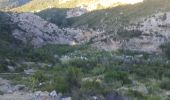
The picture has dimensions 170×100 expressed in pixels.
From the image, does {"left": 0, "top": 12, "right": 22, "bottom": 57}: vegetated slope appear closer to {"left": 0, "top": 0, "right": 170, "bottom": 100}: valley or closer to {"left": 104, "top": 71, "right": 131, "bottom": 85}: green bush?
{"left": 0, "top": 0, "right": 170, "bottom": 100}: valley

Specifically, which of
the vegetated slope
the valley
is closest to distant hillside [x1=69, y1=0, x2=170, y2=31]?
the valley

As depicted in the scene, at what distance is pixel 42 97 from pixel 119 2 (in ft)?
582

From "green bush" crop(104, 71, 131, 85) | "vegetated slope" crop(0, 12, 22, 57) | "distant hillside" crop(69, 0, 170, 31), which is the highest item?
"green bush" crop(104, 71, 131, 85)

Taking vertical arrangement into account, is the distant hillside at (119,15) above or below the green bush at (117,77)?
below

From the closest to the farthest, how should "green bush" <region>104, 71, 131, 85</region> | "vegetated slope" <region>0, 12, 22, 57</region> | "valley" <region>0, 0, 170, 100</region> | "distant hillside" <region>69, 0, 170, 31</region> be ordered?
"valley" <region>0, 0, 170, 100</region>, "green bush" <region>104, 71, 131, 85</region>, "vegetated slope" <region>0, 12, 22, 57</region>, "distant hillside" <region>69, 0, 170, 31</region>

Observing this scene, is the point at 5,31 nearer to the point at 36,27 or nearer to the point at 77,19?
the point at 36,27

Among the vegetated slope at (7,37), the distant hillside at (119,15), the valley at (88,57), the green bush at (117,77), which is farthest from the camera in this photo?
the distant hillside at (119,15)

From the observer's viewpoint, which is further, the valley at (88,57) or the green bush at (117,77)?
the green bush at (117,77)

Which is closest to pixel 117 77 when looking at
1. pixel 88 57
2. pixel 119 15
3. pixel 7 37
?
pixel 88 57

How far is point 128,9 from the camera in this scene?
16500 cm

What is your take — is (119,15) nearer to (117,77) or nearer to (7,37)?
(7,37)

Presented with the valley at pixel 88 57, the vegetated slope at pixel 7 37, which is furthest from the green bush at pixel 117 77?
the vegetated slope at pixel 7 37

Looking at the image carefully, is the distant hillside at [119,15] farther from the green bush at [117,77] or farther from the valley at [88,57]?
the green bush at [117,77]

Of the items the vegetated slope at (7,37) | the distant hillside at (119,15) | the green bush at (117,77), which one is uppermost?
the green bush at (117,77)
